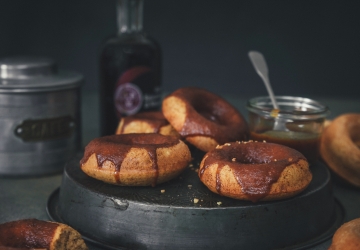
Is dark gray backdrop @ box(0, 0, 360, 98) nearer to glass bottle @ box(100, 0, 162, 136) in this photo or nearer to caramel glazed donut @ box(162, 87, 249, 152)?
glass bottle @ box(100, 0, 162, 136)

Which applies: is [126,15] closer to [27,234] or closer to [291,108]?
[291,108]

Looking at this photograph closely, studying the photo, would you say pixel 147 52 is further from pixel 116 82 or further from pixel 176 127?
pixel 176 127

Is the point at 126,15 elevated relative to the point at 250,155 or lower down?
elevated

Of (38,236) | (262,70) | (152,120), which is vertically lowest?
(38,236)

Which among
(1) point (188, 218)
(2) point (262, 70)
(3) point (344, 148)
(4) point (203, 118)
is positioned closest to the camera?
(1) point (188, 218)

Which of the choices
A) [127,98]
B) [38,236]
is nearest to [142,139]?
[38,236]
